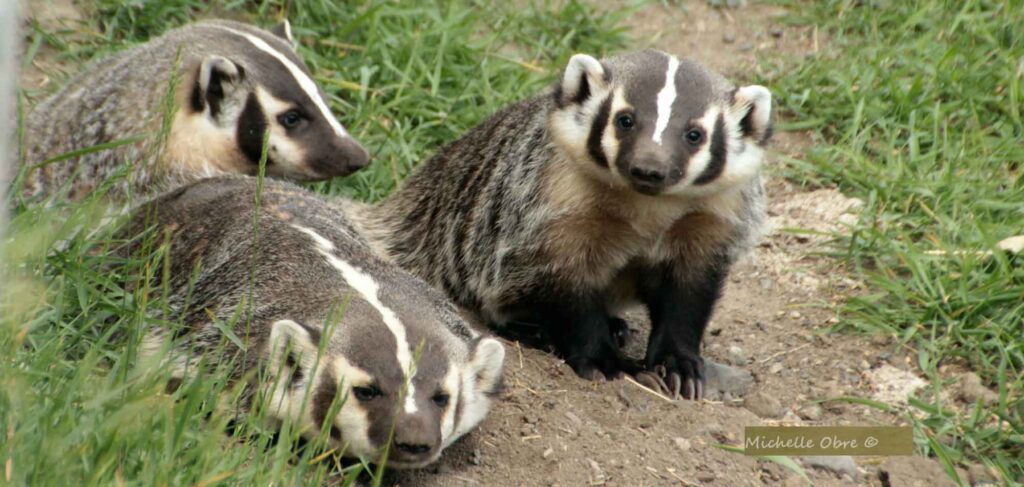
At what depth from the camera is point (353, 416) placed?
3576mm

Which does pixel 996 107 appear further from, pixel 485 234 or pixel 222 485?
pixel 222 485

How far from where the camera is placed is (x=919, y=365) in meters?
5.02

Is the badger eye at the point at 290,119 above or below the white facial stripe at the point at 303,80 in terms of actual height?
below

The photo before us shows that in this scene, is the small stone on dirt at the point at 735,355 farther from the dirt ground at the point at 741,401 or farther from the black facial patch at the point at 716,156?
the black facial patch at the point at 716,156

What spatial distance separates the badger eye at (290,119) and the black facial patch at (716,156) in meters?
1.60

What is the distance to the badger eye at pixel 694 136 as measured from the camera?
446 centimetres

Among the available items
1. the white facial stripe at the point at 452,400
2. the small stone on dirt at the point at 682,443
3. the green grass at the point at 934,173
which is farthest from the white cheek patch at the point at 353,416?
the green grass at the point at 934,173

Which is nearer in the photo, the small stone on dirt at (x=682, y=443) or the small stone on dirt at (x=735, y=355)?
the small stone on dirt at (x=682, y=443)

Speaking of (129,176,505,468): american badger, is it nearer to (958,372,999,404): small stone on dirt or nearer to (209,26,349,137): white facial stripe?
(209,26,349,137): white facial stripe

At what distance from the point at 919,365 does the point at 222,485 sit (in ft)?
9.74

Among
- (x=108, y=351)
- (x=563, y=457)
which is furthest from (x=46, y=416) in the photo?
(x=563, y=457)

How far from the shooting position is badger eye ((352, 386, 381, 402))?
3.58 metres

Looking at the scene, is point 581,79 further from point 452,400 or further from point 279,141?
point 452,400

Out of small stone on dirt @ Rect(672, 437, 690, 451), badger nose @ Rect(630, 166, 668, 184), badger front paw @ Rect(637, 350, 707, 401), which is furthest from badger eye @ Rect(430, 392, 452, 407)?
badger front paw @ Rect(637, 350, 707, 401)
